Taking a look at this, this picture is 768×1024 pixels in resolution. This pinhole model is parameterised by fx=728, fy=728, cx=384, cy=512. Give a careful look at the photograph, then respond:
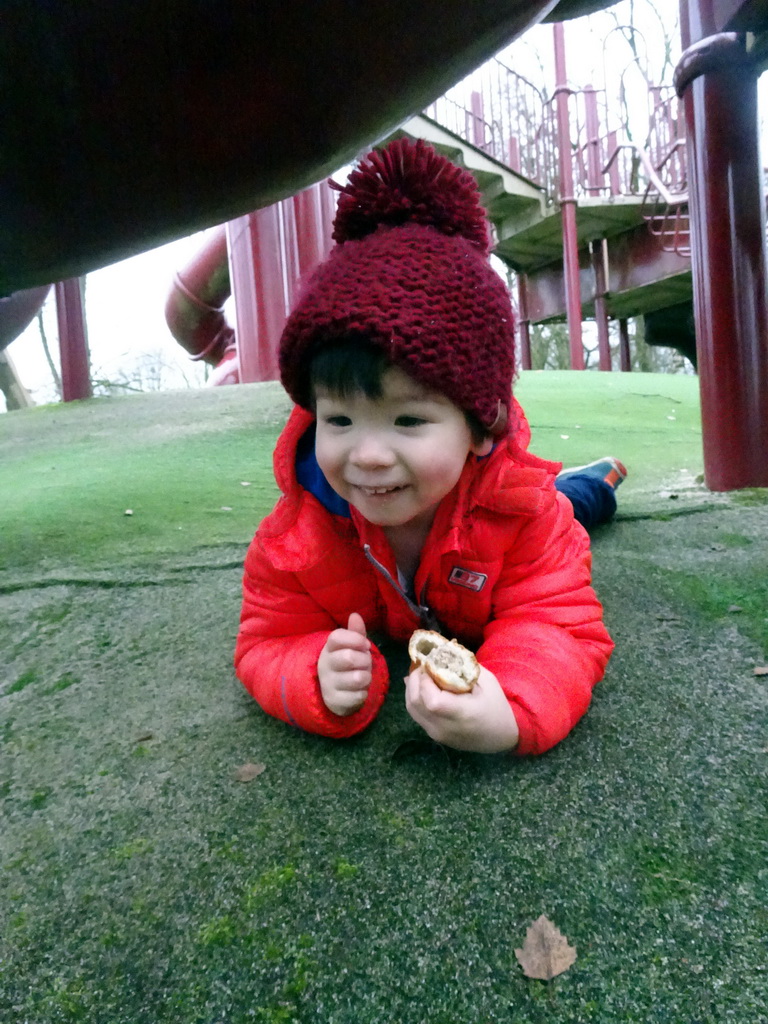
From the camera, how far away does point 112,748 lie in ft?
3.28

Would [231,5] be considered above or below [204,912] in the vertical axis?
above

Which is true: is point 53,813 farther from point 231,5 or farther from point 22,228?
point 231,5

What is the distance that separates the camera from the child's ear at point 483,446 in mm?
1043

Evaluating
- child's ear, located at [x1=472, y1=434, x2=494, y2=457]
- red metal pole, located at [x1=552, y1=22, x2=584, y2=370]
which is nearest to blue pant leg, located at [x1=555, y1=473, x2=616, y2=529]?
child's ear, located at [x1=472, y1=434, x2=494, y2=457]

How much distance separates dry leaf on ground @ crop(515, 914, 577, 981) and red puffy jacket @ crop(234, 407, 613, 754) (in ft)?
1.06

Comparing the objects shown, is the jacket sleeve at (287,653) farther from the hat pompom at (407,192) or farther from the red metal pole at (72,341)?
the red metal pole at (72,341)

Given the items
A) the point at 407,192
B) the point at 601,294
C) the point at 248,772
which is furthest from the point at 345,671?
the point at 601,294

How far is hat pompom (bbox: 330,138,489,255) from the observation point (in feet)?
3.31

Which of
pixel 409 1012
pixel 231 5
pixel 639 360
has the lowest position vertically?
pixel 409 1012

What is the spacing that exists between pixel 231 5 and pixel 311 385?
1.44 ft

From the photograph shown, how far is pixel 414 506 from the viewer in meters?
0.96

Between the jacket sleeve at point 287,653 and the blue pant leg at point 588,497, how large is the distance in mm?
851

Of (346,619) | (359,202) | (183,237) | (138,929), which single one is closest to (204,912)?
(138,929)

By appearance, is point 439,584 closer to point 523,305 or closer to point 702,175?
point 702,175
